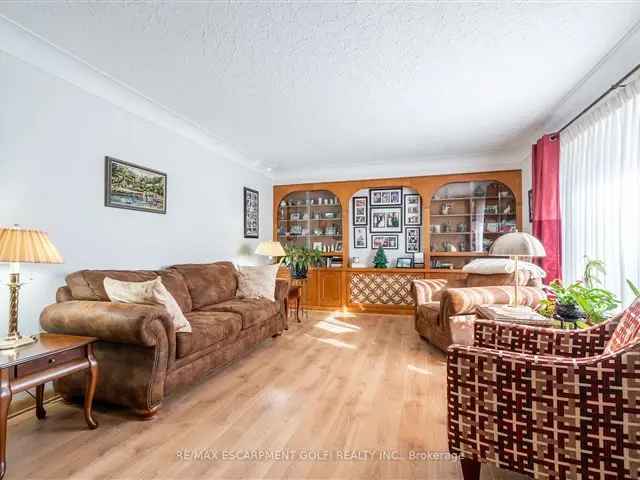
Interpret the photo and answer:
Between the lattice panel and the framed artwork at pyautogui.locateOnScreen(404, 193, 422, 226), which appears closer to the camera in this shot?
the lattice panel

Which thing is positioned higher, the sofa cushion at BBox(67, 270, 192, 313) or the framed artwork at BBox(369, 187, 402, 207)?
the framed artwork at BBox(369, 187, 402, 207)

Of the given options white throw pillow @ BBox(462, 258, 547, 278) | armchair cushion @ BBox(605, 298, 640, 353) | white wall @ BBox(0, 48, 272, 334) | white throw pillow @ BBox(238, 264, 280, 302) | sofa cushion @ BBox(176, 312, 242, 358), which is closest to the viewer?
armchair cushion @ BBox(605, 298, 640, 353)

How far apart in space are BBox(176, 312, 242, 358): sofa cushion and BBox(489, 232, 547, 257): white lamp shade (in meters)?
2.25

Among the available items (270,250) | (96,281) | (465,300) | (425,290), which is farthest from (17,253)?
(425,290)

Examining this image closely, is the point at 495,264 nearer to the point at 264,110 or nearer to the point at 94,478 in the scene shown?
the point at 264,110

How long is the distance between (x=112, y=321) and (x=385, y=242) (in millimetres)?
4401

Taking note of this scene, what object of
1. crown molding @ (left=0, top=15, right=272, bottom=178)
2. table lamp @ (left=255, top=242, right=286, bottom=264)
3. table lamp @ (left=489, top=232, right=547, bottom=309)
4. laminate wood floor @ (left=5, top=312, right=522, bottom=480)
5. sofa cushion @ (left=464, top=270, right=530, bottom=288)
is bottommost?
laminate wood floor @ (left=5, top=312, right=522, bottom=480)

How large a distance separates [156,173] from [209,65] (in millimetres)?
1393

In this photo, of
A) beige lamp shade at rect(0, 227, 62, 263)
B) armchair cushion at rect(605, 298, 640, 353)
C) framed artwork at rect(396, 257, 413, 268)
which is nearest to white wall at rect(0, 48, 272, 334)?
beige lamp shade at rect(0, 227, 62, 263)

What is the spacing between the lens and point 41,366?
5.57 ft

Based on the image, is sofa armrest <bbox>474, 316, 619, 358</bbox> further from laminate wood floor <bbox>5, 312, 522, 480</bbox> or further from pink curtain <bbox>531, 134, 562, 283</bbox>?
pink curtain <bbox>531, 134, 562, 283</bbox>

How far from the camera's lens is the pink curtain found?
10.8 ft

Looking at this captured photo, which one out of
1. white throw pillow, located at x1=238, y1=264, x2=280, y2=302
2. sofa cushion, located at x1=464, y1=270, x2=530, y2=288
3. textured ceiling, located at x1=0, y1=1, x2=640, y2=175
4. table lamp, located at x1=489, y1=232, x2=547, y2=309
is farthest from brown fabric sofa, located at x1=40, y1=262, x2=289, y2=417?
sofa cushion, located at x1=464, y1=270, x2=530, y2=288

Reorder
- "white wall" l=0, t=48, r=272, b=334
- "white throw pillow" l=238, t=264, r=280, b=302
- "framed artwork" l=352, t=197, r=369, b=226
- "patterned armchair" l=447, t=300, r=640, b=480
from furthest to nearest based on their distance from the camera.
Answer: "framed artwork" l=352, t=197, r=369, b=226 < "white throw pillow" l=238, t=264, r=280, b=302 < "white wall" l=0, t=48, r=272, b=334 < "patterned armchair" l=447, t=300, r=640, b=480
